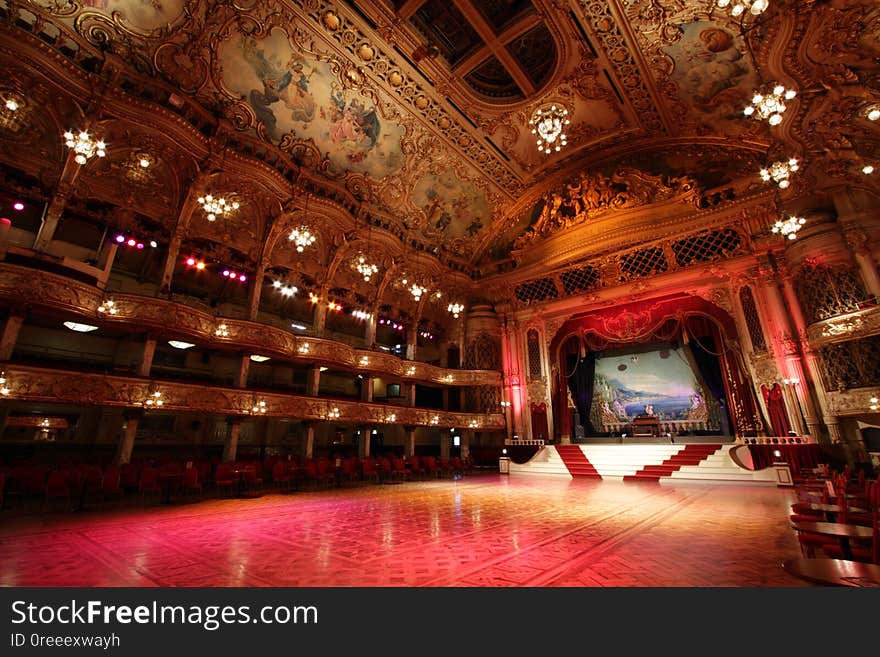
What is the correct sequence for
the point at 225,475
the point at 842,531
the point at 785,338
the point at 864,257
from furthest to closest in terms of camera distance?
the point at 785,338
the point at 864,257
the point at 225,475
the point at 842,531

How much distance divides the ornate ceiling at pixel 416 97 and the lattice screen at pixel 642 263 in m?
2.56

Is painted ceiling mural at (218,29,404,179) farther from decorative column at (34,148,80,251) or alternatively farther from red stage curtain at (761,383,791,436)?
red stage curtain at (761,383,791,436)

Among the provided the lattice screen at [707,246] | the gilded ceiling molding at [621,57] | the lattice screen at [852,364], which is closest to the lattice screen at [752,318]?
the lattice screen at [707,246]

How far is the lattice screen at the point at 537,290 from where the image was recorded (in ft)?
63.6

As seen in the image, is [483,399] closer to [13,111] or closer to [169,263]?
[169,263]

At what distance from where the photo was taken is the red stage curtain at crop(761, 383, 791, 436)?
12.6m

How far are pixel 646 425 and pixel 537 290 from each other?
8.16 metres

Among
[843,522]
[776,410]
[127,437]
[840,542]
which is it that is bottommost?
[840,542]

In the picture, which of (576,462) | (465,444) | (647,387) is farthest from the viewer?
(465,444)

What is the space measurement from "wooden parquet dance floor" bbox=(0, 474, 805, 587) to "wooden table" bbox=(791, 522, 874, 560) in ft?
1.83

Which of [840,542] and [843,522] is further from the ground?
[843,522]

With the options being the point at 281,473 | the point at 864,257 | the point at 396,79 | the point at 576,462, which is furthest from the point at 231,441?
the point at 864,257

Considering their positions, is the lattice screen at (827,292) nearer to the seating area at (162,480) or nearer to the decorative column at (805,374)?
the decorative column at (805,374)

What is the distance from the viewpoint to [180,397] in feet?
35.3
